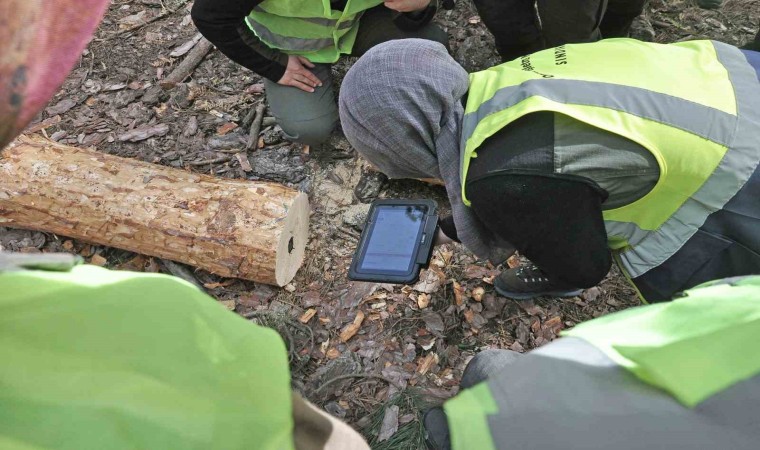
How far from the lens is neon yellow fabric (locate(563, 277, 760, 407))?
686 millimetres

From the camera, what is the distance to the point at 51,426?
608 millimetres

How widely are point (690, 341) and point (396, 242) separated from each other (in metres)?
1.47

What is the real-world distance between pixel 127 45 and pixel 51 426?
12.7 ft

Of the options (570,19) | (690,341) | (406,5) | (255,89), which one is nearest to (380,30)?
(406,5)

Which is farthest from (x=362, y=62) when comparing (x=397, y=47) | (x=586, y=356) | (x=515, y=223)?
(x=586, y=356)

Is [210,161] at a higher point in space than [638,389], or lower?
lower

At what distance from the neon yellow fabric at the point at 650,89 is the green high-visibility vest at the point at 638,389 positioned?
813 millimetres

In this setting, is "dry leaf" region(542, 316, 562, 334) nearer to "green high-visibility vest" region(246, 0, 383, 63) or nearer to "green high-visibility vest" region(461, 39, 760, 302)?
"green high-visibility vest" region(461, 39, 760, 302)

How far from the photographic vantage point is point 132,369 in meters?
0.67

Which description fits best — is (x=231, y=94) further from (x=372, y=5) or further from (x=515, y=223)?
(x=515, y=223)

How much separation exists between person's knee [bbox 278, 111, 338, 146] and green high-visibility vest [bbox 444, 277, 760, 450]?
2558 millimetres

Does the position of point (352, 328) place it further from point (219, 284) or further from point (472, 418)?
point (472, 418)

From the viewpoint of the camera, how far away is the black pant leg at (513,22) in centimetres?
302

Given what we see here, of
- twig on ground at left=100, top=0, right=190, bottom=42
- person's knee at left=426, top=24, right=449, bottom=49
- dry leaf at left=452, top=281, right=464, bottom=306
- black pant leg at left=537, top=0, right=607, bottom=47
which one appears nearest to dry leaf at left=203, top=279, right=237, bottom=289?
dry leaf at left=452, top=281, right=464, bottom=306
